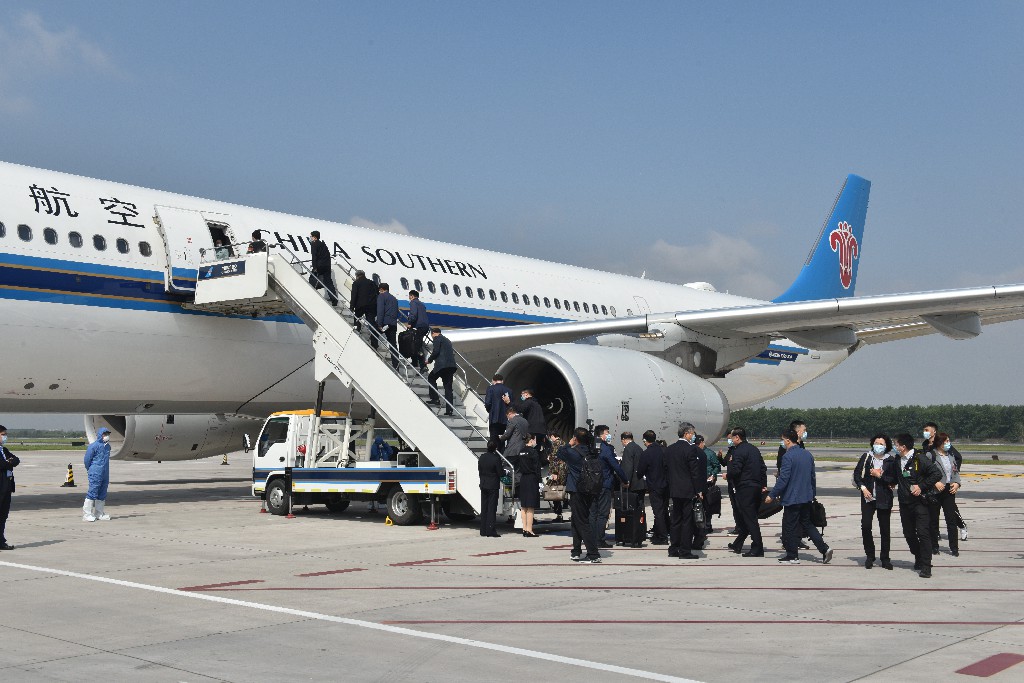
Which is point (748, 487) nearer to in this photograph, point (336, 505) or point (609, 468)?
point (609, 468)

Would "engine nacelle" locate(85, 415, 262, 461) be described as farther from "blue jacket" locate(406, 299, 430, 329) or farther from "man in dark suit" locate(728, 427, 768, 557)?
"man in dark suit" locate(728, 427, 768, 557)

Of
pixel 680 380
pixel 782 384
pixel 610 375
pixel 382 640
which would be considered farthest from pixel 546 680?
pixel 782 384

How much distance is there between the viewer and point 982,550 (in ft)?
36.4

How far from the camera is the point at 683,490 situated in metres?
10.4

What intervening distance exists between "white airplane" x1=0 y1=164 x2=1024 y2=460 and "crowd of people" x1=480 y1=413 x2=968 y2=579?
7.05ft

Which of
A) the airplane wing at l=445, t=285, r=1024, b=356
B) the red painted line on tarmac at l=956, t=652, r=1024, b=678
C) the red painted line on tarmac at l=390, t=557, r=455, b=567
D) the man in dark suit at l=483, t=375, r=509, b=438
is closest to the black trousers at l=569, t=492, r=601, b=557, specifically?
the red painted line on tarmac at l=390, t=557, r=455, b=567

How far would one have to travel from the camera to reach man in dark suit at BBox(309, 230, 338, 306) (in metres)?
14.3

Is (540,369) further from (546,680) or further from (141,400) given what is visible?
(546,680)

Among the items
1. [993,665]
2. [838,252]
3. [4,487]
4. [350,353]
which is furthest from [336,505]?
[838,252]

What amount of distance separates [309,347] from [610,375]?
468cm

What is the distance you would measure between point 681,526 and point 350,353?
5.43 metres

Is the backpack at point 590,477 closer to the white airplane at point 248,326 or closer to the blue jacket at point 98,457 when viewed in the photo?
the white airplane at point 248,326

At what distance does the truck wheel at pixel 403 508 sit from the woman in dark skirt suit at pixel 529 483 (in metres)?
1.54

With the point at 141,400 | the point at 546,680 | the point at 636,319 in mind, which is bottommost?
the point at 546,680
